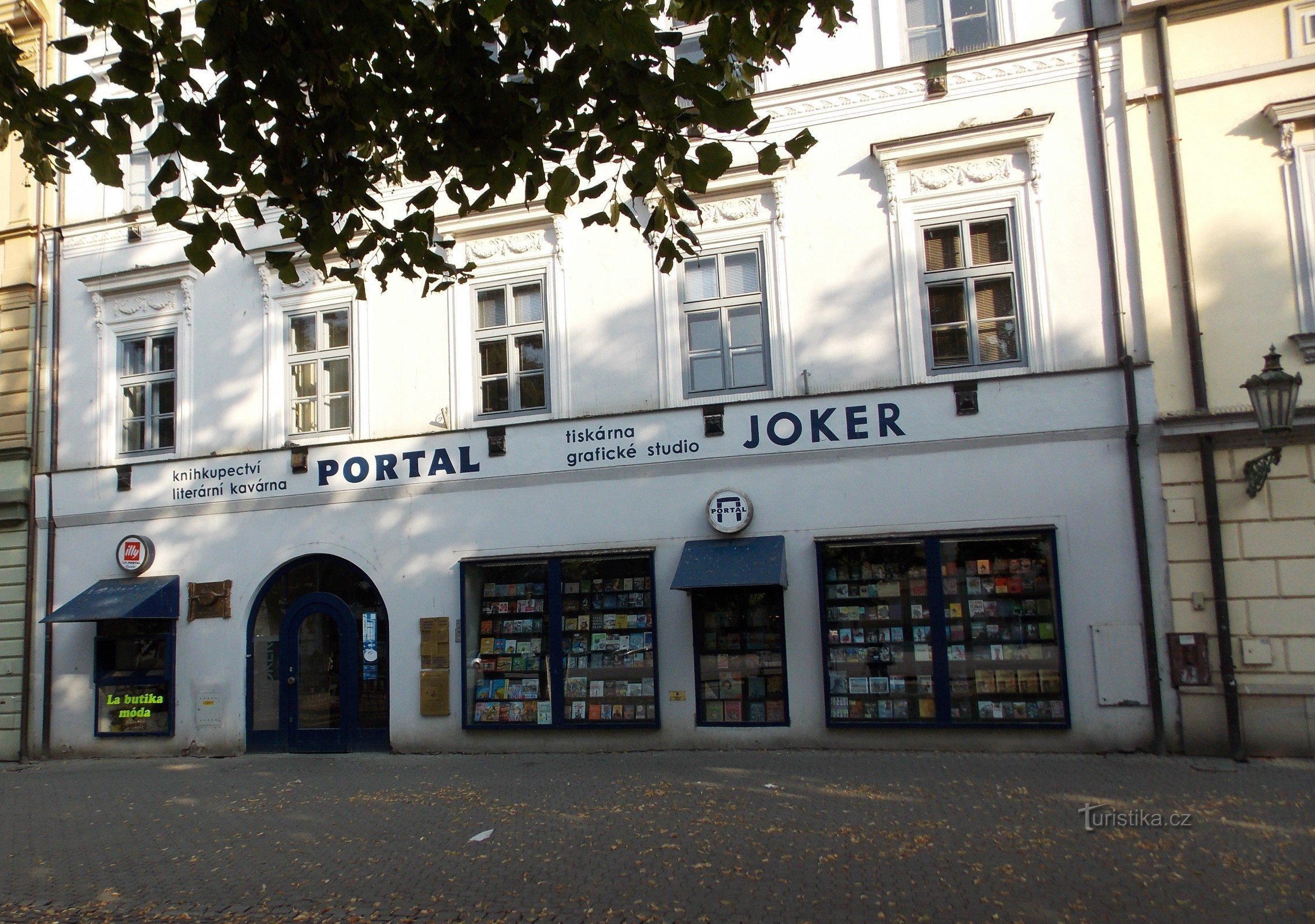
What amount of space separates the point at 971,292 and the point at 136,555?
10.4 metres

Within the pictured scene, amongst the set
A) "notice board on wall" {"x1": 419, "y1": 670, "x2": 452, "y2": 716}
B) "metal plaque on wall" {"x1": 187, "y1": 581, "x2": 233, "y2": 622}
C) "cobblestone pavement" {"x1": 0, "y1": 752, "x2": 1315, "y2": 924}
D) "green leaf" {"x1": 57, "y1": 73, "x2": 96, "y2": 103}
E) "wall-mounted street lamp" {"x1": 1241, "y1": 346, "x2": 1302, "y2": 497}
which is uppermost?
"green leaf" {"x1": 57, "y1": 73, "x2": 96, "y2": 103}

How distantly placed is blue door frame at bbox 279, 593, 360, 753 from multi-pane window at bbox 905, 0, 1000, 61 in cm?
903

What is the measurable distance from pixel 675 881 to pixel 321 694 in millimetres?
7148

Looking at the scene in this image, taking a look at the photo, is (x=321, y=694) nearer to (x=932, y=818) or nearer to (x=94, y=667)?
(x=94, y=667)

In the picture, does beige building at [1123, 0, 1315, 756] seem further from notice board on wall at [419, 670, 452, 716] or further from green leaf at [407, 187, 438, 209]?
notice board on wall at [419, 670, 452, 716]

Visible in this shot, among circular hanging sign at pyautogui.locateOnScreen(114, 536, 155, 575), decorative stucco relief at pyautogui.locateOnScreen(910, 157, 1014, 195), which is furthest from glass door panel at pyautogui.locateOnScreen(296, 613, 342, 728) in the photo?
decorative stucco relief at pyautogui.locateOnScreen(910, 157, 1014, 195)

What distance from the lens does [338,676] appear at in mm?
11953

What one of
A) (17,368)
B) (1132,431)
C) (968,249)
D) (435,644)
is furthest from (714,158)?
(17,368)

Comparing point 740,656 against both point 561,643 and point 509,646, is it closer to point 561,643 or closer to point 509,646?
point 561,643

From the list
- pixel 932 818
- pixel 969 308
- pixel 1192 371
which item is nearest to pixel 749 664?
pixel 932 818

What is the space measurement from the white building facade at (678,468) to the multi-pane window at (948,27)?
1.2 inches

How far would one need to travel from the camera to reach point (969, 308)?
10352 millimetres

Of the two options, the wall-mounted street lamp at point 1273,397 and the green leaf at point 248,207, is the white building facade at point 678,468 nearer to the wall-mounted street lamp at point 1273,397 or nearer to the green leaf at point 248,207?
the wall-mounted street lamp at point 1273,397

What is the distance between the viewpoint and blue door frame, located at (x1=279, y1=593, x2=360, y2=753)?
11836mm
